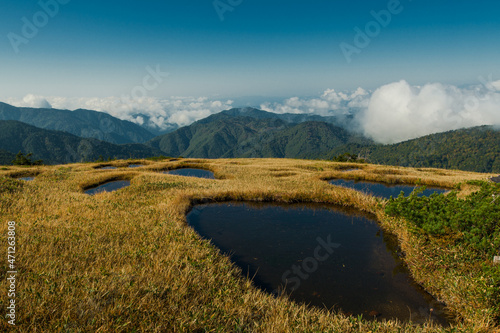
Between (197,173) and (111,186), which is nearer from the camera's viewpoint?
(111,186)

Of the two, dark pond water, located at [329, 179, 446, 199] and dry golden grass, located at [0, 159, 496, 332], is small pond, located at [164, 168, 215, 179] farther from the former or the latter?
dry golden grass, located at [0, 159, 496, 332]

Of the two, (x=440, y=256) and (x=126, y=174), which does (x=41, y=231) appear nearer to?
(x=440, y=256)

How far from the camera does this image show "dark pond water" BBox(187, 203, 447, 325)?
8484 millimetres

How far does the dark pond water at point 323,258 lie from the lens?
27.8 feet

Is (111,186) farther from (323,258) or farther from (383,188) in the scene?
(383,188)

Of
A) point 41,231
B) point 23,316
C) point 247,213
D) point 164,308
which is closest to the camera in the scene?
point 23,316

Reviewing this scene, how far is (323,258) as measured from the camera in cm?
1128

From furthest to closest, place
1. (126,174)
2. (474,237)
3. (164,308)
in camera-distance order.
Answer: (126,174) → (474,237) → (164,308)

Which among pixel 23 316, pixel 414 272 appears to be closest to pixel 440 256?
pixel 414 272

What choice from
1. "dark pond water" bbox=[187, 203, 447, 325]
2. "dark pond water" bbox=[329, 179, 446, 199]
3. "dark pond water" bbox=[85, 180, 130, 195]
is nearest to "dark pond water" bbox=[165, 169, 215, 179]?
"dark pond water" bbox=[85, 180, 130, 195]

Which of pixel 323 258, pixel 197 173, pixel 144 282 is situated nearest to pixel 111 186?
pixel 197 173

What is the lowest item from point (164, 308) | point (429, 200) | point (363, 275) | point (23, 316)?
point (363, 275)

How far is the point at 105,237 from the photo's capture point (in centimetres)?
1031

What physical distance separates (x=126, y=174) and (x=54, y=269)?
27.9 metres
